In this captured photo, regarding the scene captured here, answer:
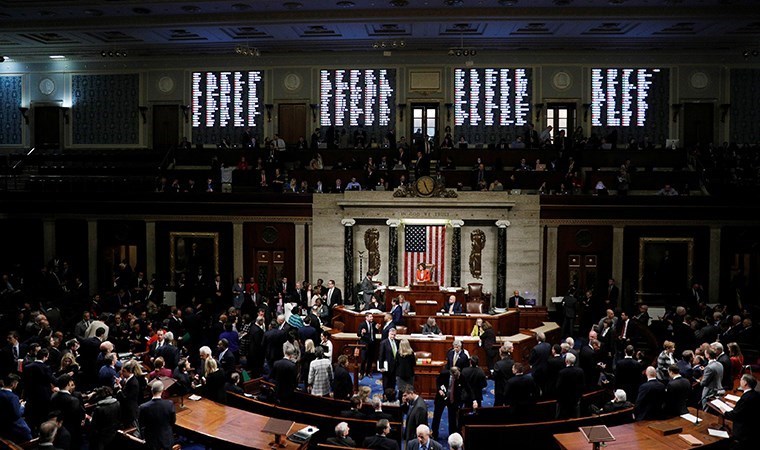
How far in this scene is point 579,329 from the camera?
62.9 ft

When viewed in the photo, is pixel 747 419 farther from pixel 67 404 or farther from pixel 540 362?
pixel 67 404

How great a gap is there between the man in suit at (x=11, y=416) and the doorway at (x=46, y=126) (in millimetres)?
21301

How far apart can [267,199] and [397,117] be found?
23.0 feet

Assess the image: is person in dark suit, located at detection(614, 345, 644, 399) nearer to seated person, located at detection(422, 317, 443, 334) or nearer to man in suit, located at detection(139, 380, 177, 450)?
seated person, located at detection(422, 317, 443, 334)

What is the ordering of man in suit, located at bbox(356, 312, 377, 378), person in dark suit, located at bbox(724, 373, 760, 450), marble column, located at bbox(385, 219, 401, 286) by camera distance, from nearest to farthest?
person in dark suit, located at bbox(724, 373, 760, 450)
man in suit, located at bbox(356, 312, 377, 378)
marble column, located at bbox(385, 219, 401, 286)

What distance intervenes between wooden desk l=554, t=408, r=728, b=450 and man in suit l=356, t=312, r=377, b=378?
6.27 meters

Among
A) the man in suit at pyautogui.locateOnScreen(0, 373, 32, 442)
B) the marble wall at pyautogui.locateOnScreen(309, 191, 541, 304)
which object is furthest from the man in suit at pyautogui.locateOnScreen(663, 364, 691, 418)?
the marble wall at pyautogui.locateOnScreen(309, 191, 541, 304)

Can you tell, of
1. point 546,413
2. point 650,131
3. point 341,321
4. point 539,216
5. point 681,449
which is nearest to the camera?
point 681,449

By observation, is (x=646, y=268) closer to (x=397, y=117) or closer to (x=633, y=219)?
(x=633, y=219)

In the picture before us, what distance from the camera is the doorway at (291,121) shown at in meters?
26.8

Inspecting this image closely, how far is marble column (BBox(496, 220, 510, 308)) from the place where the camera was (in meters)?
20.3

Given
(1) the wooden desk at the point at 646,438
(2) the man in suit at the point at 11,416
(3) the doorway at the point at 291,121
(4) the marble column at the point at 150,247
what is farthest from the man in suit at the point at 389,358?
(3) the doorway at the point at 291,121

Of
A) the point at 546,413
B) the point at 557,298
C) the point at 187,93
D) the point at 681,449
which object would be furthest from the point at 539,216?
the point at 187,93

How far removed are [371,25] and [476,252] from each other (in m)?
8.26
